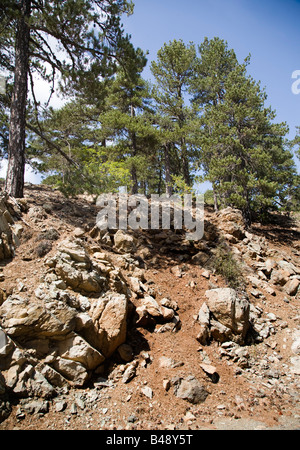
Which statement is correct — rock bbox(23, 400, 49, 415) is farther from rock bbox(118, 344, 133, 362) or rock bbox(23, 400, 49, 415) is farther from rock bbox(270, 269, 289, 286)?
rock bbox(270, 269, 289, 286)

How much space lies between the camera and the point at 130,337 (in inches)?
210

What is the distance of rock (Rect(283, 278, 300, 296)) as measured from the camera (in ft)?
27.0

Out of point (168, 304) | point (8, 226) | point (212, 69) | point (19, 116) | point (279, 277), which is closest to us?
point (8, 226)

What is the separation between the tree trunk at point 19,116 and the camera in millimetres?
7730

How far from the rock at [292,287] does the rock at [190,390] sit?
5.37 meters

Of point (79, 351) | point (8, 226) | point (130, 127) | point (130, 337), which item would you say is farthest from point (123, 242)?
point (130, 127)

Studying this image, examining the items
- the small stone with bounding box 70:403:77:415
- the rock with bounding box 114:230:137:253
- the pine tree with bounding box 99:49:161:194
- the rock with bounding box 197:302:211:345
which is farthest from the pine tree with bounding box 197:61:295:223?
the small stone with bounding box 70:403:77:415

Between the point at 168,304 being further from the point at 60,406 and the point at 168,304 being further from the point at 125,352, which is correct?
the point at 60,406

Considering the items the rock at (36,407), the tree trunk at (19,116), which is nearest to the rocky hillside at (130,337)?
the rock at (36,407)

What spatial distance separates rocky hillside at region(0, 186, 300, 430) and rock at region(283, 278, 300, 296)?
36 mm

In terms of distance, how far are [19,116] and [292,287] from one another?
11176 millimetres

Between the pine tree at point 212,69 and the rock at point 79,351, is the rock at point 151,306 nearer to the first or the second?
the rock at point 79,351

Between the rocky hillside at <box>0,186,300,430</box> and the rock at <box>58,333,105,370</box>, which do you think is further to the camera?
the rock at <box>58,333,105,370</box>

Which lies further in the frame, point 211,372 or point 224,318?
point 224,318
